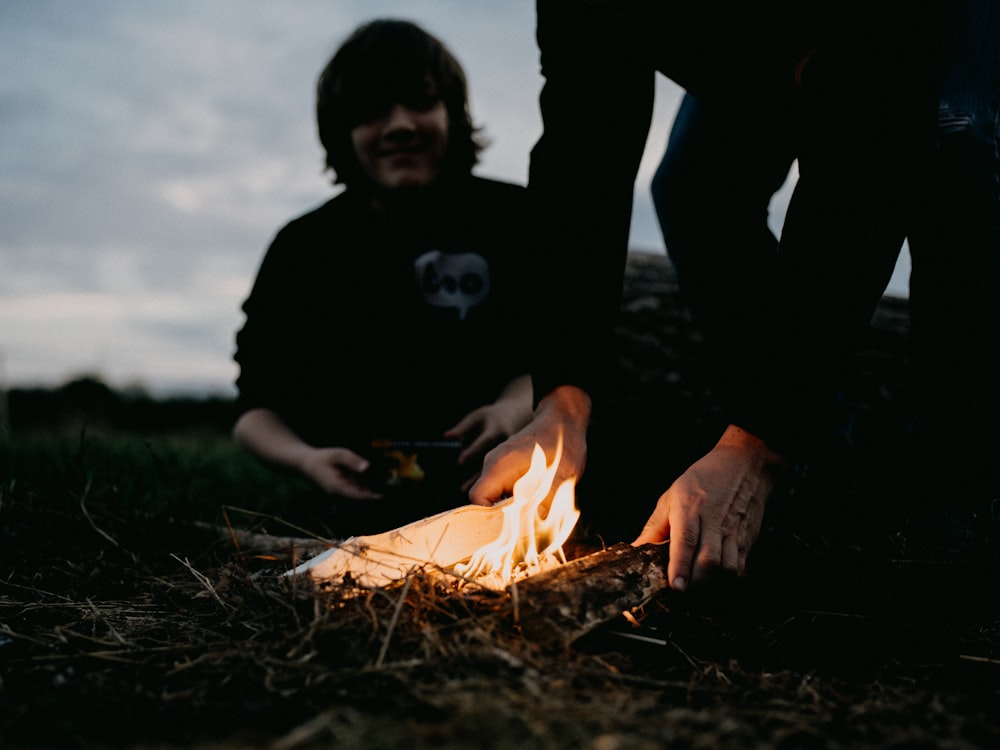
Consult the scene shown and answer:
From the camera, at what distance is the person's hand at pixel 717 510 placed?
62.5 inches

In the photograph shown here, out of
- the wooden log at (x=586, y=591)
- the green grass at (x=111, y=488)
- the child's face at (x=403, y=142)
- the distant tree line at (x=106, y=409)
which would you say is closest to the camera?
the wooden log at (x=586, y=591)

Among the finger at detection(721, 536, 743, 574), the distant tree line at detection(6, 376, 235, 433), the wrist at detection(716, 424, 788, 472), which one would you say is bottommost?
the distant tree line at detection(6, 376, 235, 433)

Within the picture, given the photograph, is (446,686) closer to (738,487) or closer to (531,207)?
(738,487)

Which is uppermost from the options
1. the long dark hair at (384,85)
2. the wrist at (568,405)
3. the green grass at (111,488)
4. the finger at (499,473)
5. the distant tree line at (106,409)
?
the long dark hair at (384,85)

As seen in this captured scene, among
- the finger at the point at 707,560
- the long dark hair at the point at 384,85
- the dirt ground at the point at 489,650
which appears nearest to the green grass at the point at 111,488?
the dirt ground at the point at 489,650

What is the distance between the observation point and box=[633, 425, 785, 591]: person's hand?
159cm

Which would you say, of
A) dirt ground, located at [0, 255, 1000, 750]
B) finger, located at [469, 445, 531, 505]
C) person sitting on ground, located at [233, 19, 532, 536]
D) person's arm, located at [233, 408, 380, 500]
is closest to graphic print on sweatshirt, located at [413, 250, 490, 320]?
person sitting on ground, located at [233, 19, 532, 536]

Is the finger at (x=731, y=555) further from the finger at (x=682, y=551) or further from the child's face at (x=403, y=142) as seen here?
the child's face at (x=403, y=142)

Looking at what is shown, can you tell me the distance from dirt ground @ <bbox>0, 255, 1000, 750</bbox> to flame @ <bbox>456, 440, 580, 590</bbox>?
0.14m

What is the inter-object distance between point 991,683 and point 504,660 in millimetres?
1018

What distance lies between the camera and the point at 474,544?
170 centimetres

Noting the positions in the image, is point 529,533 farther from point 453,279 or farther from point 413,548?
point 453,279

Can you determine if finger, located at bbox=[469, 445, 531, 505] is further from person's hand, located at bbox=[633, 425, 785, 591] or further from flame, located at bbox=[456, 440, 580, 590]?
person's hand, located at bbox=[633, 425, 785, 591]

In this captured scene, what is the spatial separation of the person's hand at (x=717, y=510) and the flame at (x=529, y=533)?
0.71ft
